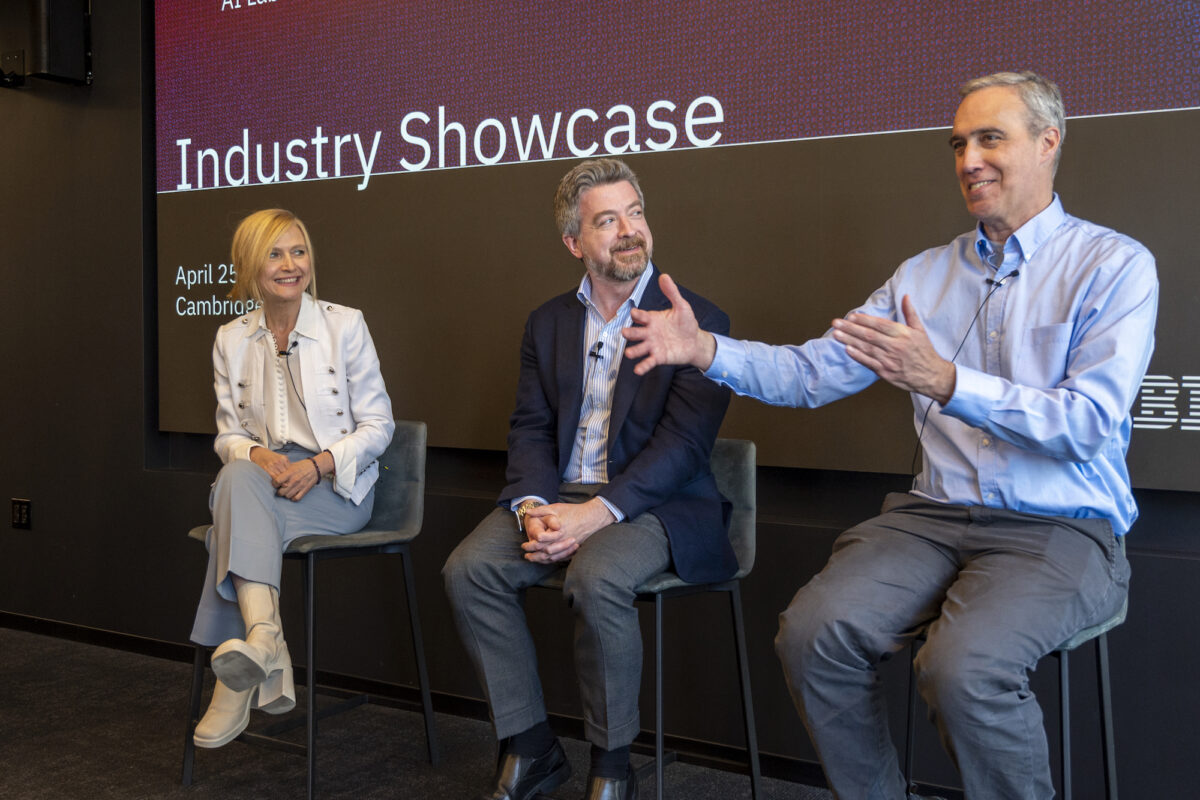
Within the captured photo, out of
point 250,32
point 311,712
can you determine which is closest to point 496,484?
point 311,712

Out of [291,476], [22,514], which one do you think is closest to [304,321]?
[291,476]

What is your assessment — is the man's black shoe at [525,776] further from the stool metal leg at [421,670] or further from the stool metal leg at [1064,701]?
the stool metal leg at [1064,701]

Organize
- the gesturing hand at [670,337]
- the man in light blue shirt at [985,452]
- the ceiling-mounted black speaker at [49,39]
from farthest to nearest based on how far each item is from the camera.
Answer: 1. the ceiling-mounted black speaker at [49,39]
2. the gesturing hand at [670,337]
3. the man in light blue shirt at [985,452]

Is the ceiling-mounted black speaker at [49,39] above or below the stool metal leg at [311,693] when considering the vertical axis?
above

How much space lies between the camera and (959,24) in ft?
8.39

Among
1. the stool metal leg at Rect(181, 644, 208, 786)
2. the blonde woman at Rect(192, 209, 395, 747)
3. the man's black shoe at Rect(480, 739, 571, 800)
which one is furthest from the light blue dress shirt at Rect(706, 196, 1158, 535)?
the stool metal leg at Rect(181, 644, 208, 786)

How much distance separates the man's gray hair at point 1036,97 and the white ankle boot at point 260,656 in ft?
6.09

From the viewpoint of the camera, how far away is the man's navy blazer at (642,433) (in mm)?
2373

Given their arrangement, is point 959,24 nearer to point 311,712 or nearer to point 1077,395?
point 1077,395

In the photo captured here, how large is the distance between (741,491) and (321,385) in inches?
47.5

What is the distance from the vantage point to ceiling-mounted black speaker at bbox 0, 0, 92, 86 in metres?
4.03

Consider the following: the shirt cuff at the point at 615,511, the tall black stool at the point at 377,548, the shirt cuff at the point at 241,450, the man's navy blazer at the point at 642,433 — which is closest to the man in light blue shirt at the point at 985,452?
the man's navy blazer at the point at 642,433

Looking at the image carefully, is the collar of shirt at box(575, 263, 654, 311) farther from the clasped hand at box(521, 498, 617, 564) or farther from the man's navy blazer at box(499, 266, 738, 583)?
the clasped hand at box(521, 498, 617, 564)

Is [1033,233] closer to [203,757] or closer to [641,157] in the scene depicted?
[641,157]
